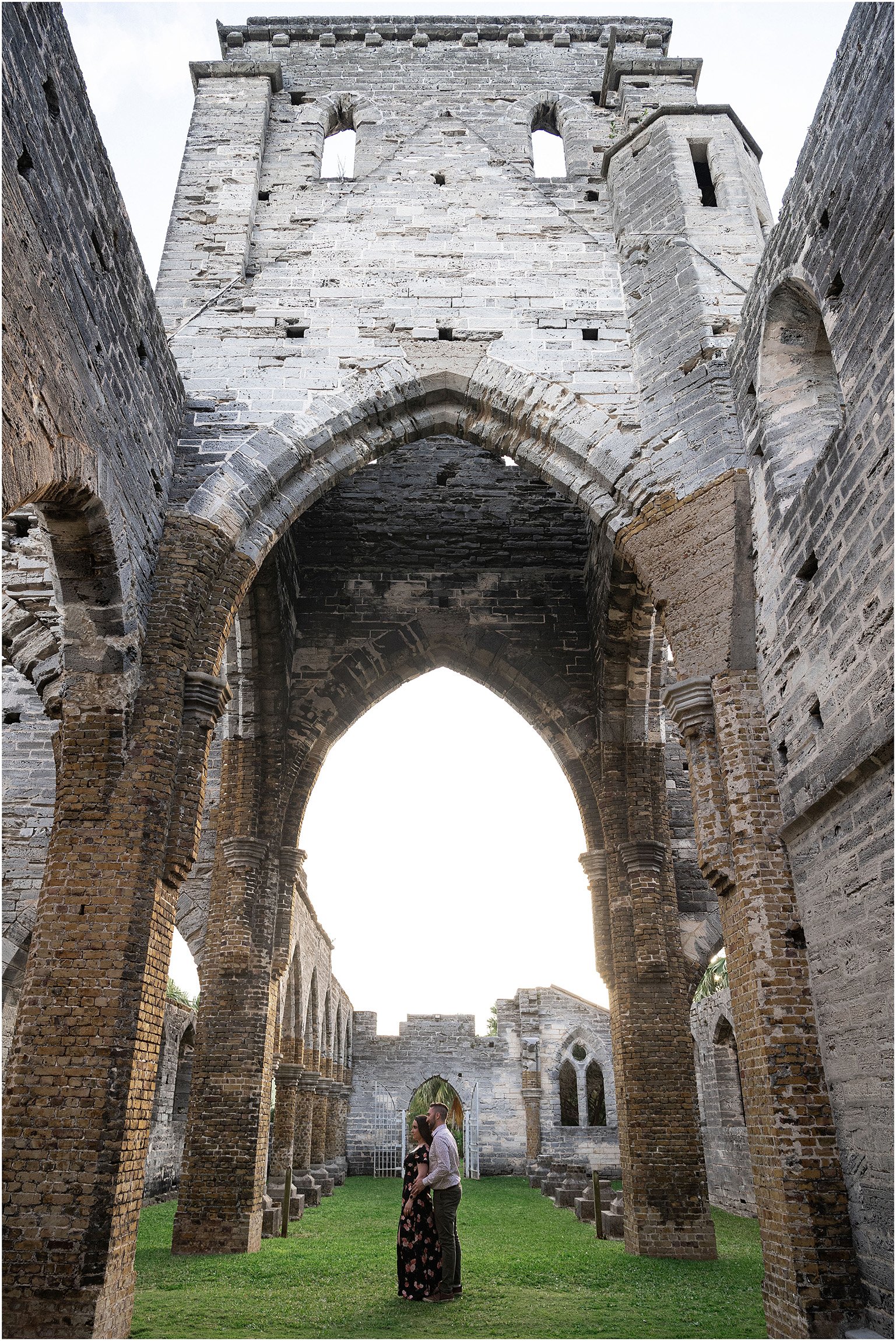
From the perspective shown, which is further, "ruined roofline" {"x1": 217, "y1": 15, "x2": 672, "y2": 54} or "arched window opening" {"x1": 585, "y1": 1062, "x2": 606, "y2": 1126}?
"arched window opening" {"x1": 585, "y1": 1062, "x2": 606, "y2": 1126}

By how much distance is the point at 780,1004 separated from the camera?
216 inches

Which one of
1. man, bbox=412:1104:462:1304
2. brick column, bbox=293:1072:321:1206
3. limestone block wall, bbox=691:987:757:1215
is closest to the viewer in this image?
man, bbox=412:1104:462:1304

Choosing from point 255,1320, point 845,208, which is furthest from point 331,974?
point 845,208

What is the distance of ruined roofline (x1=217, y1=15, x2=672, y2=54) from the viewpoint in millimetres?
11320

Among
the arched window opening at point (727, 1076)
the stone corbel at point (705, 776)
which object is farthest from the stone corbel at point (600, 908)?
the arched window opening at point (727, 1076)

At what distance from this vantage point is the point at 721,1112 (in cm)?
1495

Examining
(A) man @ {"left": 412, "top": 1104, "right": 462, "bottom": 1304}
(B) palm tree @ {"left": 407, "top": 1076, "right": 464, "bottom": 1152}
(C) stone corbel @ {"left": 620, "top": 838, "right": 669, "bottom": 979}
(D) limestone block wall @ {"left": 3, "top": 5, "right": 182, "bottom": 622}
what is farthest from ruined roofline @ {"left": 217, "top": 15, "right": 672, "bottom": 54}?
(B) palm tree @ {"left": 407, "top": 1076, "right": 464, "bottom": 1152}

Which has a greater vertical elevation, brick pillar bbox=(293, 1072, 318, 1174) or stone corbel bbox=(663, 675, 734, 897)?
stone corbel bbox=(663, 675, 734, 897)

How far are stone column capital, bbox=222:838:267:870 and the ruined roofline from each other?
1006cm

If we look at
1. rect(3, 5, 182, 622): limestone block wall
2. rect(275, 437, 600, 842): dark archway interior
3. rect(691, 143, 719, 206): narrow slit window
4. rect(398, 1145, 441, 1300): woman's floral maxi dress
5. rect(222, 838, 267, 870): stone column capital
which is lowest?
rect(398, 1145, 441, 1300): woman's floral maxi dress

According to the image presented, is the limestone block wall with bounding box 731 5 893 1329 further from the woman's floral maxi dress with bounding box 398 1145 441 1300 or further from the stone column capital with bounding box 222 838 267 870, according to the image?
the stone column capital with bounding box 222 838 267 870

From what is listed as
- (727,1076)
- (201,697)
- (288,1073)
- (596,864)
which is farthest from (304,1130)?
(201,697)

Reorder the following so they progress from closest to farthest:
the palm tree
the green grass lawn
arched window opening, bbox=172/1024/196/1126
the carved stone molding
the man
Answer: the green grass lawn
the man
the carved stone molding
arched window opening, bbox=172/1024/196/1126
the palm tree

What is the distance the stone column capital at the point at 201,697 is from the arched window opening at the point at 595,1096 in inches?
817
